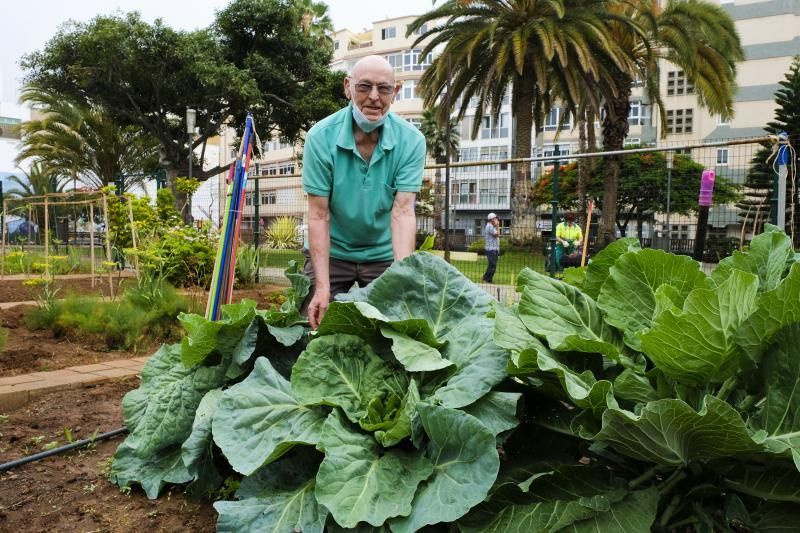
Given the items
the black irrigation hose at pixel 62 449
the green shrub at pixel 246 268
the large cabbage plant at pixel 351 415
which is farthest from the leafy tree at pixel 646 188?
the large cabbage plant at pixel 351 415

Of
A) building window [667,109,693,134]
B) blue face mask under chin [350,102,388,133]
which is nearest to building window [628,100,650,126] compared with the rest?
building window [667,109,693,134]

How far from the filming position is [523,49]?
18.1 meters

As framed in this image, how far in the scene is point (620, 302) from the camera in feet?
5.74

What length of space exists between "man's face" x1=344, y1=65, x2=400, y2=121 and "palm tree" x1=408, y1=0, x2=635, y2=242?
15.3 m

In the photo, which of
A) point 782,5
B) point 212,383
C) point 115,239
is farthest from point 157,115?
point 782,5

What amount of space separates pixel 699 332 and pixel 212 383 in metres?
1.74

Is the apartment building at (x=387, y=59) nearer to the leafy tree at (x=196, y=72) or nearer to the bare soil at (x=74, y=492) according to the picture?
the leafy tree at (x=196, y=72)

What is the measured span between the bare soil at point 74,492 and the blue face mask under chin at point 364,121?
67.6 inches

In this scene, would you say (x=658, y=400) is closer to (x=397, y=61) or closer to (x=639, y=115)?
(x=639, y=115)

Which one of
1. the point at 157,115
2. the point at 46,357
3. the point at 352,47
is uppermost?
the point at 352,47

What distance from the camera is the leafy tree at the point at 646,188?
11438mm

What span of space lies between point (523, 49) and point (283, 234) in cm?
1065

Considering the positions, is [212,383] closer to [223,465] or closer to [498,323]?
[223,465]

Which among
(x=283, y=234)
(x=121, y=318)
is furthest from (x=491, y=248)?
(x=121, y=318)
